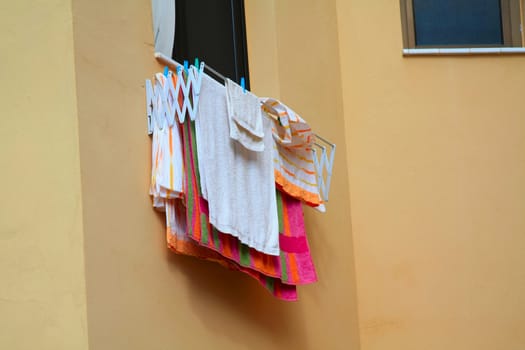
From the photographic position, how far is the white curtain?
3.36 meters

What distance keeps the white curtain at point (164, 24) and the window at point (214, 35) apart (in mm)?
217

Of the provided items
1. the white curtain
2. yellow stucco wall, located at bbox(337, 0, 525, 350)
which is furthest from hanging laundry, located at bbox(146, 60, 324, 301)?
yellow stucco wall, located at bbox(337, 0, 525, 350)

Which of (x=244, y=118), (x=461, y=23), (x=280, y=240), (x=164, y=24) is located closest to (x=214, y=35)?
(x=164, y=24)

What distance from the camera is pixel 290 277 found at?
3.62 m

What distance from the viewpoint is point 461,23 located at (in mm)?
5051

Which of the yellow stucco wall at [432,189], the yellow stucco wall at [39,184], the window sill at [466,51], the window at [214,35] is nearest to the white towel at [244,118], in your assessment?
the window at [214,35]

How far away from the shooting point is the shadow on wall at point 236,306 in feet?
11.1

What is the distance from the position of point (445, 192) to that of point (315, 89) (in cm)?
100

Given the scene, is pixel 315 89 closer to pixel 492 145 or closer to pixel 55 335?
pixel 492 145

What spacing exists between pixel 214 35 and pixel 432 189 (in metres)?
1.62

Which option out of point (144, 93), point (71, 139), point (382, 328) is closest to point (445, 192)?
point (382, 328)

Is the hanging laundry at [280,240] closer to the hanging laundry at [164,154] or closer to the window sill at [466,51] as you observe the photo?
the hanging laundry at [164,154]

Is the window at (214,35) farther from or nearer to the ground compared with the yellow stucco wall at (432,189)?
farther from the ground

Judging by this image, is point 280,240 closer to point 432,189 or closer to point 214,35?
point 214,35
